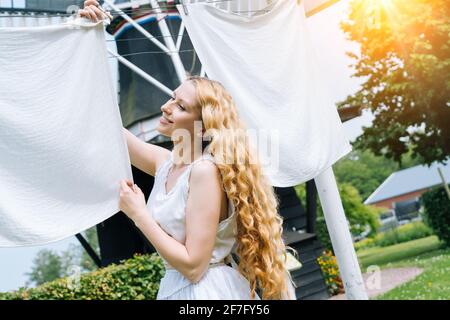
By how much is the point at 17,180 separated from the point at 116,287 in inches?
160

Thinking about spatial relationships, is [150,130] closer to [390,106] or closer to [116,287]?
[116,287]

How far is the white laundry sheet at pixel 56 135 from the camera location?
71.5 inches

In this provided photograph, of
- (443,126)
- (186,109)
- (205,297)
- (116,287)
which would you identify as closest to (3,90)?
(186,109)

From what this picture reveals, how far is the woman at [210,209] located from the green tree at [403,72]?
12134mm

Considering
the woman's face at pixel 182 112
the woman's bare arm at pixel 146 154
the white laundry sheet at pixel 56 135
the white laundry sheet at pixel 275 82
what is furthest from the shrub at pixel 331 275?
the woman's face at pixel 182 112

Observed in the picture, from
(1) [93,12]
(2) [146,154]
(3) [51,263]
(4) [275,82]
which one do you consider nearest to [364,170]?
(3) [51,263]

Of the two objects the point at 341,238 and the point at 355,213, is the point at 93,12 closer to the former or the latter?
the point at 341,238

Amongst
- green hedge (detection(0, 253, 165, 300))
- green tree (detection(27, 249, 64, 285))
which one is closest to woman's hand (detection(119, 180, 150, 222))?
green hedge (detection(0, 253, 165, 300))

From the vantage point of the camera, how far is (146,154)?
6.45 feet

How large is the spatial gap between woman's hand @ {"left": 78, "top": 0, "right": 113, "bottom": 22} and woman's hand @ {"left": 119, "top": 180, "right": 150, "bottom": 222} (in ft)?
2.00

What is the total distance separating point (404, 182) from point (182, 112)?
33.4 metres

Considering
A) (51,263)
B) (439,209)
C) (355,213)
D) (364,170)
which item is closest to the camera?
(439,209)

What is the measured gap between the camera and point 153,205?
1639 mm

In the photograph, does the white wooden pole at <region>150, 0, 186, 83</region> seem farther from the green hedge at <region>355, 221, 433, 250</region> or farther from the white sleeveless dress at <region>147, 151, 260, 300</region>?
the green hedge at <region>355, 221, 433, 250</region>
